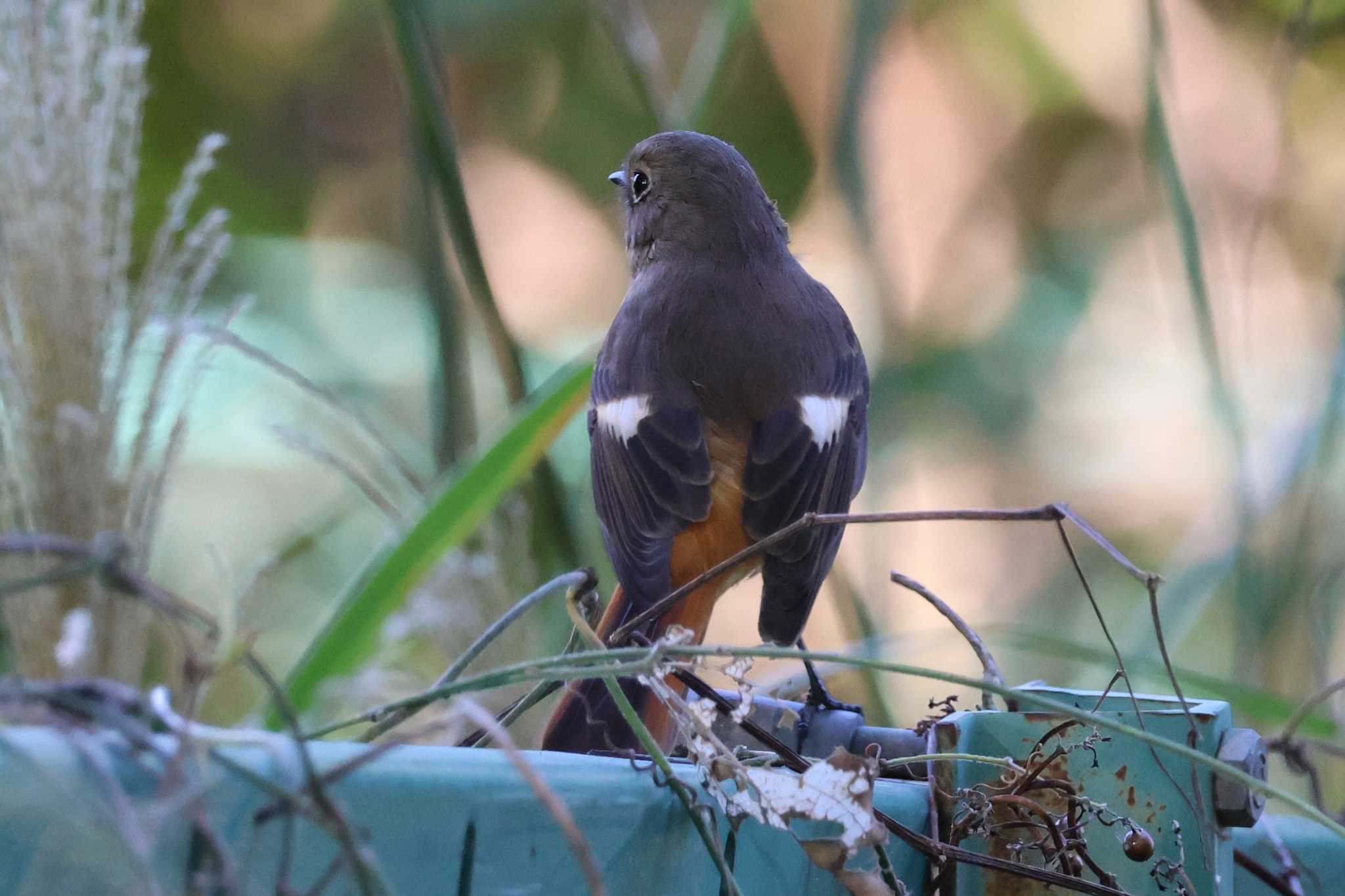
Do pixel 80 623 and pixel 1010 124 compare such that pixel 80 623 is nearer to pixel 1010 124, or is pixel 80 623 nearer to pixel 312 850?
pixel 312 850

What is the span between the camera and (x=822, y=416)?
6.16ft

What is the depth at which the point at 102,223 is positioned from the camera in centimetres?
128

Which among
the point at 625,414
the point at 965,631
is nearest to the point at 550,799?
the point at 965,631

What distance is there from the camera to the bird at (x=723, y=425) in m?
1.74

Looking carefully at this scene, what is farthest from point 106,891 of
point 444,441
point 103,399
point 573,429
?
point 573,429

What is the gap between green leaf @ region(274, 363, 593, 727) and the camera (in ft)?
4.14

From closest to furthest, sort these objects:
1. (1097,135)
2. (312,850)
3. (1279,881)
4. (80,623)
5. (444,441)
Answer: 1. (80,623)
2. (312,850)
3. (1279,881)
4. (444,441)
5. (1097,135)

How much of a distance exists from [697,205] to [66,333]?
1134mm

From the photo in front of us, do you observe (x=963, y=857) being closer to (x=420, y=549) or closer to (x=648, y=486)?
(x=420, y=549)

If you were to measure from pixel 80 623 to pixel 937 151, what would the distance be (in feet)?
12.3

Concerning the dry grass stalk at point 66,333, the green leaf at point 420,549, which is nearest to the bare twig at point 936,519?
the green leaf at point 420,549

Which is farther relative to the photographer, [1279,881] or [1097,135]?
[1097,135]

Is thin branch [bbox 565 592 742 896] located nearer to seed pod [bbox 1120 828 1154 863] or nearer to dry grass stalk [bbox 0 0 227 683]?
seed pod [bbox 1120 828 1154 863]

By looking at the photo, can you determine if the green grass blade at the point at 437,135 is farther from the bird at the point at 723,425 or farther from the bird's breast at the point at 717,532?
the bird's breast at the point at 717,532
